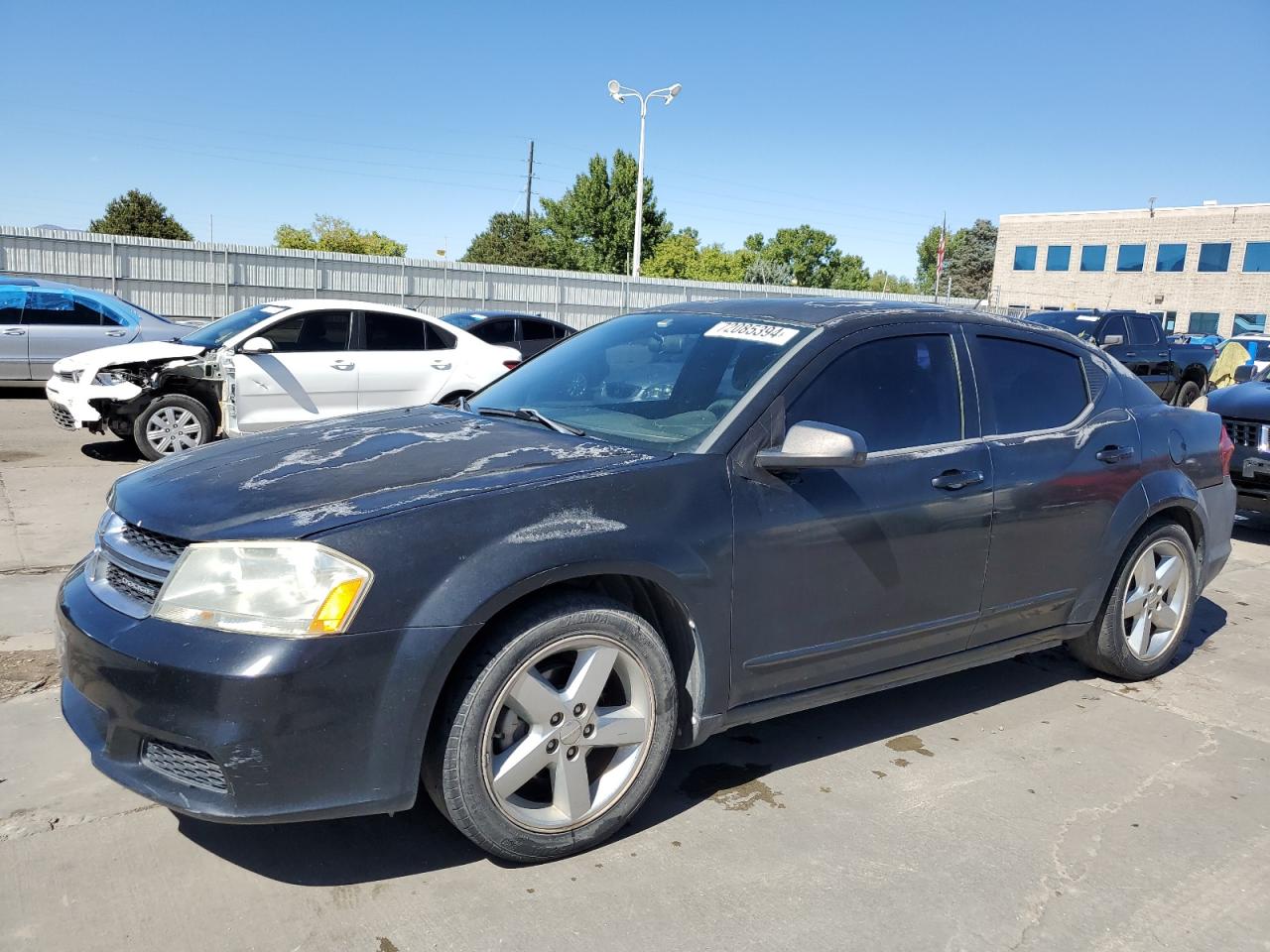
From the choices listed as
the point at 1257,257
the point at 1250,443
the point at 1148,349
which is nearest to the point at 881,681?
the point at 1250,443

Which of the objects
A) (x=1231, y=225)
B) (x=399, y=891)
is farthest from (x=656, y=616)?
(x=1231, y=225)

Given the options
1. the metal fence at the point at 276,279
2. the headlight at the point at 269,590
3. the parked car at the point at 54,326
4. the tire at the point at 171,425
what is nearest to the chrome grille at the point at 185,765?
the headlight at the point at 269,590

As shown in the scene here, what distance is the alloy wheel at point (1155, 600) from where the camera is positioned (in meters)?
4.58

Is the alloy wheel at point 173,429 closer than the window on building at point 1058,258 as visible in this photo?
Yes

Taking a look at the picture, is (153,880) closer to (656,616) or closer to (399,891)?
(399,891)

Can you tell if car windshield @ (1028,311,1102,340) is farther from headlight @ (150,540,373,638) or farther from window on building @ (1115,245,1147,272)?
window on building @ (1115,245,1147,272)

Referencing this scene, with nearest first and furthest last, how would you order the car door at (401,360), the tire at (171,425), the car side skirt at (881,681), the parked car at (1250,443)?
the car side skirt at (881,681)
the parked car at (1250,443)
the tire at (171,425)
the car door at (401,360)

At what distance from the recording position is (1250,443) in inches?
314

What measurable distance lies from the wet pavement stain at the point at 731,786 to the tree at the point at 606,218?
60.9 meters

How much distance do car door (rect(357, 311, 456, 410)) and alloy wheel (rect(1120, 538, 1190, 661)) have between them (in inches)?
281

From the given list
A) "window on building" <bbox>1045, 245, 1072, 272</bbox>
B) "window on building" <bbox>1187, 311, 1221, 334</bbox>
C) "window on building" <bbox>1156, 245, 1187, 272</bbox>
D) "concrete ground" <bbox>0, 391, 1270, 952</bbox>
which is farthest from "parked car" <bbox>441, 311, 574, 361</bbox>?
"window on building" <bbox>1045, 245, 1072, 272</bbox>

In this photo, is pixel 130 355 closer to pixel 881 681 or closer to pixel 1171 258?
pixel 881 681

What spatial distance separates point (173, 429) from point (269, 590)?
7964mm

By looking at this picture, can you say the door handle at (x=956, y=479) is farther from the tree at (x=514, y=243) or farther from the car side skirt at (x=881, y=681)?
the tree at (x=514, y=243)
